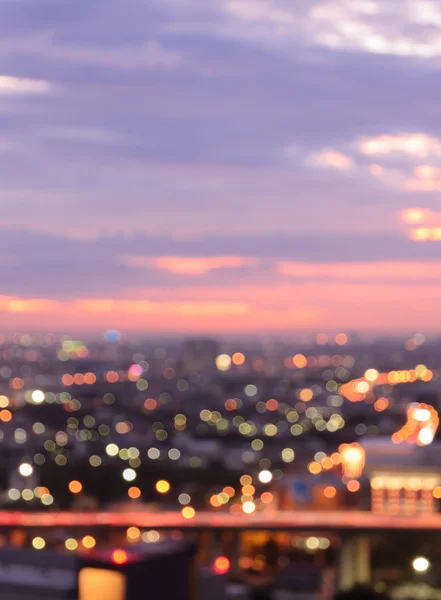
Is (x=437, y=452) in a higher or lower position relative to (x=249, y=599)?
higher

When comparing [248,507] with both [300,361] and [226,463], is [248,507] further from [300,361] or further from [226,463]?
[300,361]

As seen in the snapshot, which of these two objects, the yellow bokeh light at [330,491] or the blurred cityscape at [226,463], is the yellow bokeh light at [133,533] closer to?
the blurred cityscape at [226,463]

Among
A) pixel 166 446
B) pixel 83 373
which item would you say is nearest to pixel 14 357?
pixel 166 446

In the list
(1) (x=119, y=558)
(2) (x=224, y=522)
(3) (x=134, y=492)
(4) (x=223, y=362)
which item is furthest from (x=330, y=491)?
(4) (x=223, y=362)

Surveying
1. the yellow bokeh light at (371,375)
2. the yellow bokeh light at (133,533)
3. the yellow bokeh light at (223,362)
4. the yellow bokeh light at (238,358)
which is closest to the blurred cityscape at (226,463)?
the yellow bokeh light at (133,533)

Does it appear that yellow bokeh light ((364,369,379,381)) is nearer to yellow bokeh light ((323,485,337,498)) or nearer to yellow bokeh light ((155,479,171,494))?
yellow bokeh light ((155,479,171,494))

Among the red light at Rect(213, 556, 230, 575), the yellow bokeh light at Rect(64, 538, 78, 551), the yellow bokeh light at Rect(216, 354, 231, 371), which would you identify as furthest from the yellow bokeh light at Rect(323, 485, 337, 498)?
the yellow bokeh light at Rect(216, 354, 231, 371)

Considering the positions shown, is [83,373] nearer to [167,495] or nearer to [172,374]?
[172,374]
